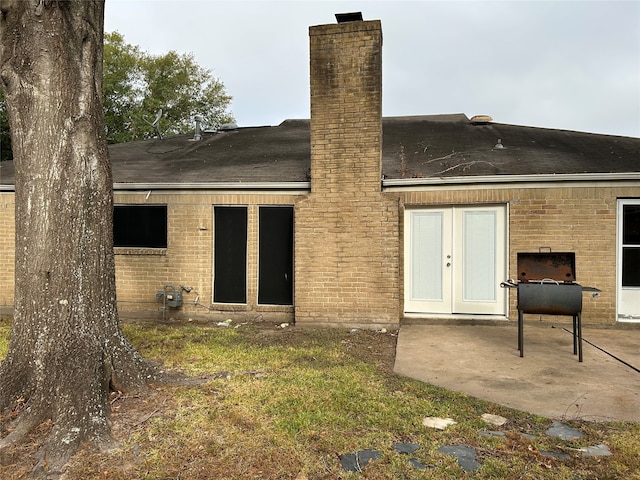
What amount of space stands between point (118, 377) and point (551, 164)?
26.7ft

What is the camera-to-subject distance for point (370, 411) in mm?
4305

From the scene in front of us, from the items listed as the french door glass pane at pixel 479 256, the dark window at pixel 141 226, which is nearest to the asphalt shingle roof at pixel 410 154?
the dark window at pixel 141 226

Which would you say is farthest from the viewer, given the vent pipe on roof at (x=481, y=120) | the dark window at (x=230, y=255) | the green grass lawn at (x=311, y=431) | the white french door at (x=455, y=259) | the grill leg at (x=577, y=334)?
the vent pipe on roof at (x=481, y=120)

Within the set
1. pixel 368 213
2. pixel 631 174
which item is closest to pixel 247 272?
pixel 368 213

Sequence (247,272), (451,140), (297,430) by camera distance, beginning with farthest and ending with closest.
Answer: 1. (451,140)
2. (247,272)
3. (297,430)

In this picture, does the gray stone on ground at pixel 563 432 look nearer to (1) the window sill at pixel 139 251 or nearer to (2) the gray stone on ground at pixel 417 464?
(2) the gray stone on ground at pixel 417 464

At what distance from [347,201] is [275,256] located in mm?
1851

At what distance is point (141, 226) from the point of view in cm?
941

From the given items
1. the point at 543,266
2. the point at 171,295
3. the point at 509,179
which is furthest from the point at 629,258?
the point at 171,295

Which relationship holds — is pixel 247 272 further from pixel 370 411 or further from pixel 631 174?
pixel 631 174

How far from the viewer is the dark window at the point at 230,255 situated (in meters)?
9.06

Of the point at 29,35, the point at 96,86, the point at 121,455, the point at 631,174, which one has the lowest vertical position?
the point at 121,455

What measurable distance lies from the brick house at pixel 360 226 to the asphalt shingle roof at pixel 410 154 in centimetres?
10

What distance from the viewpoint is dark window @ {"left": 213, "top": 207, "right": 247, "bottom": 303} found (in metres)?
9.06
